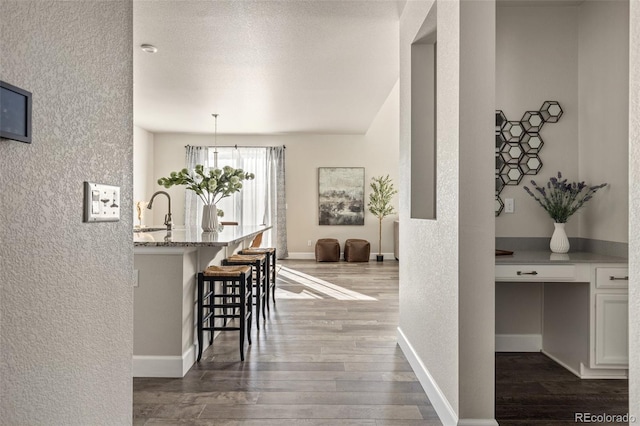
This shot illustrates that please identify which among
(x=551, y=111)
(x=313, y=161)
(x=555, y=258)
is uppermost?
(x=313, y=161)

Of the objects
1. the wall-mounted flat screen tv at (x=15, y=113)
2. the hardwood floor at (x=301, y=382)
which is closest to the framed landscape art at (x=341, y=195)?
the hardwood floor at (x=301, y=382)

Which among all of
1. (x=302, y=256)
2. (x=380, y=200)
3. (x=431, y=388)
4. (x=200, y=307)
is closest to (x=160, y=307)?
(x=200, y=307)

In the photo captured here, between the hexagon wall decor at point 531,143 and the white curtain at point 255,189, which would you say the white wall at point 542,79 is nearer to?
the hexagon wall decor at point 531,143

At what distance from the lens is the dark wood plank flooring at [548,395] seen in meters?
2.13

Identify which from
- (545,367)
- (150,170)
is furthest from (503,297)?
(150,170)

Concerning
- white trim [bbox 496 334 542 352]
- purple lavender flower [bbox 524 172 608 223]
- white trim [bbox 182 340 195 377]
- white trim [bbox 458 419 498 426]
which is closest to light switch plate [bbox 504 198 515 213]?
purple lavender flower [bbox 524 172 608 223]

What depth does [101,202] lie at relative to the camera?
3.43 ft

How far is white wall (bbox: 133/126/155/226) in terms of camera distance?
27.2 feet

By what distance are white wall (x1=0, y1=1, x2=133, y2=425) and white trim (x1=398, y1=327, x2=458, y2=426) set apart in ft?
4.68

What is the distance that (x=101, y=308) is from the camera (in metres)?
1.06

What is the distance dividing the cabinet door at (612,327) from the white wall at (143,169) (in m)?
7.67

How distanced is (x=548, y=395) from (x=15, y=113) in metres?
2.75

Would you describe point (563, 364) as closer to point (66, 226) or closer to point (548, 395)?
point (548, 395)

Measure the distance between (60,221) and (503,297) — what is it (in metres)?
2.95
